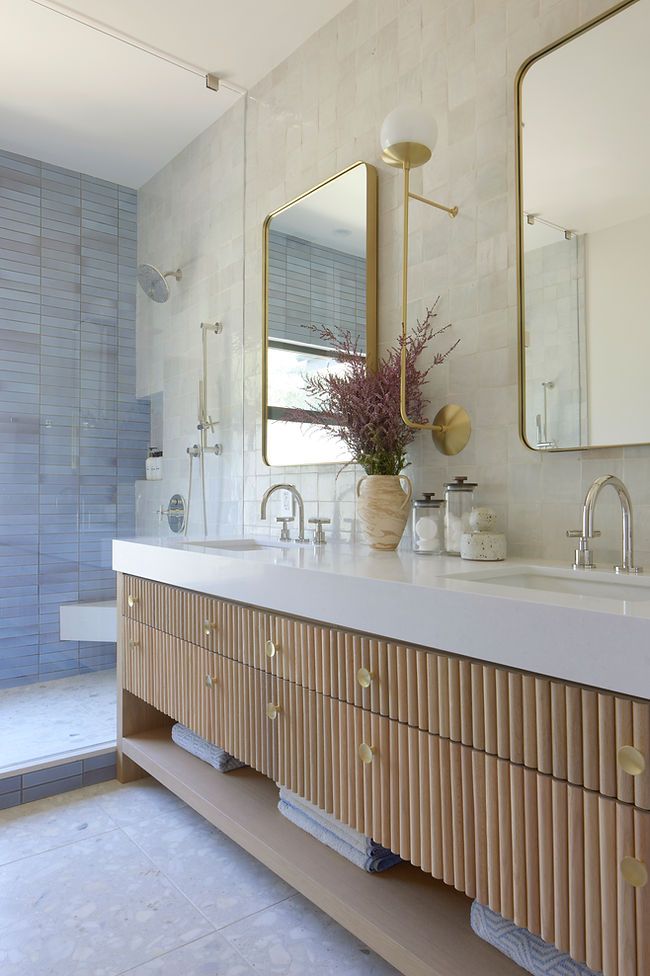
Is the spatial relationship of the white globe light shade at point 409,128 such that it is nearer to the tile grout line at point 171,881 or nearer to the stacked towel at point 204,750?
the stacked towel at point 204,750

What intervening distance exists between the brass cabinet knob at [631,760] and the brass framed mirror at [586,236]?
2.37 ft

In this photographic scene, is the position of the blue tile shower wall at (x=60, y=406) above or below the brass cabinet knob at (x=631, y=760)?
above

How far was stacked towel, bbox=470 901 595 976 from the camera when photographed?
3.56ft

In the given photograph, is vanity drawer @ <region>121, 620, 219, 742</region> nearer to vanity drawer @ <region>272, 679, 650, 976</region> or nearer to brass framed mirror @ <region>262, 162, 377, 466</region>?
vanity drawer @ <region>272, 679, 650, 976</region>

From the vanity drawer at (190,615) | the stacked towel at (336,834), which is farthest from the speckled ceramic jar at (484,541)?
the stacked towel at (336,834)

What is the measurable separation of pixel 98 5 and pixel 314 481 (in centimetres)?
175

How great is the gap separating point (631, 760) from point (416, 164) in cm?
151

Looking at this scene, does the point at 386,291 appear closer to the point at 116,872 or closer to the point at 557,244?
the point at 557,244

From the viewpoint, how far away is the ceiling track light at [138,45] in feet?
7.41

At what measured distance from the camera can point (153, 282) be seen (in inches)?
109

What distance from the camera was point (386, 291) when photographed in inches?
81.7

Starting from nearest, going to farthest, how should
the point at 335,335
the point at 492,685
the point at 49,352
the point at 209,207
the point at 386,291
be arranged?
the point at 492,685, the point at 386,291, the point at 335,335, the point at 49,352, the point at 209,207

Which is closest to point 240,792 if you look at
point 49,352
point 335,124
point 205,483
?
point 205,483

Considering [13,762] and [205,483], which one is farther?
[205,483]
